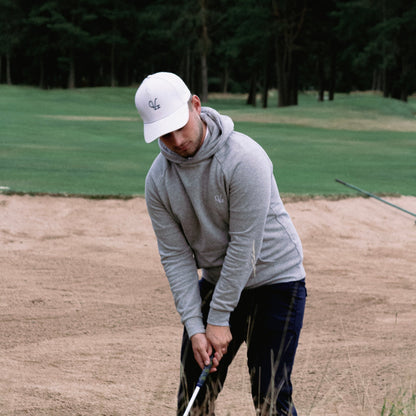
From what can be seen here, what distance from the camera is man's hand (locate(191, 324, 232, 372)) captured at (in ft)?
9.70

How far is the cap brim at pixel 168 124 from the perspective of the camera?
2.65m

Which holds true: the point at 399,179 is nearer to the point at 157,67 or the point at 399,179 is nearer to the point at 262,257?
the point at 262,257

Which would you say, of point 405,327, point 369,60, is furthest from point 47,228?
point 369,60

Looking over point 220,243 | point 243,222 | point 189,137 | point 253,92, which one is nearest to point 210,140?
point 189,137

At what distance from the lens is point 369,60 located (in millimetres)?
36438

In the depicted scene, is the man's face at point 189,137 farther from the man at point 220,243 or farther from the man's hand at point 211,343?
the man's hand at point 211,343

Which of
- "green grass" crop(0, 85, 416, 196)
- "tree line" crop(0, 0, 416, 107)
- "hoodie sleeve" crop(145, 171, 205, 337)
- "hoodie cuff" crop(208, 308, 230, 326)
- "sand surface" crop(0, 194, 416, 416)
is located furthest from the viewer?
"tree line" crop(0, 0, 416, 107)

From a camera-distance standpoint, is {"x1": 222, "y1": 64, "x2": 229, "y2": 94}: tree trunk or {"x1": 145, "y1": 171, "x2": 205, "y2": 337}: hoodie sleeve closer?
{"x1": 145, "y1": 171, "x2": 205, "y2": 337}: hoodie sleeve

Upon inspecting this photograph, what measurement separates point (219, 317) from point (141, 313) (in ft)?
10.9

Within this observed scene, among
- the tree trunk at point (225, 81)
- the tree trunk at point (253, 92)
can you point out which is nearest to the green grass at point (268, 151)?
the tree trunk at point (253, 92)

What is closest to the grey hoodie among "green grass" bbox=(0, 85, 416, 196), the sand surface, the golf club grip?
the golf club grip

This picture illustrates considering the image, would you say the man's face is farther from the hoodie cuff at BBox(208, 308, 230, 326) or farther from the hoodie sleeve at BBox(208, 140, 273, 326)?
the hoodie cuff at BBox(208, 308, 230, 326)

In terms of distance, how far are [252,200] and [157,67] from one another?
62.4 m

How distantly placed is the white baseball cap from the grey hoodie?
20 cm
